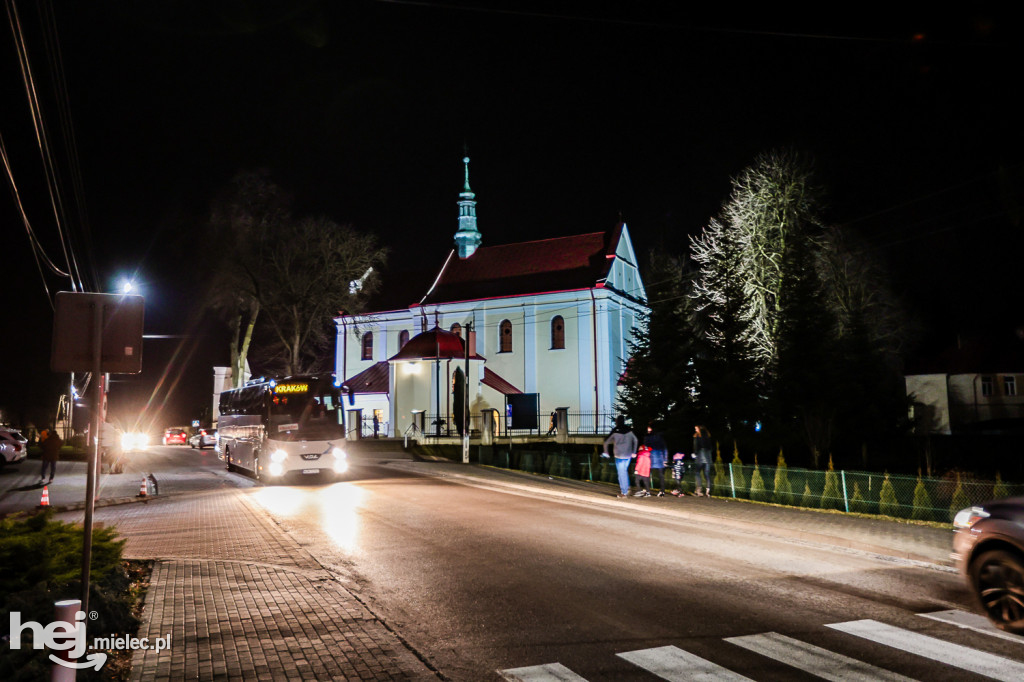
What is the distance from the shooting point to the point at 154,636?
6.18m

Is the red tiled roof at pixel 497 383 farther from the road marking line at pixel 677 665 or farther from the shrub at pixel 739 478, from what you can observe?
the road marking line at pixel 677 665

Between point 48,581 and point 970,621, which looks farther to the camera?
point 970,621

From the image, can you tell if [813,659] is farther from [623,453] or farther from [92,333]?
[623,453]

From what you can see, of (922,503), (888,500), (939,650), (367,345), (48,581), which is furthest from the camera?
(367,345)

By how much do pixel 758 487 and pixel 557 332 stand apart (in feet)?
110

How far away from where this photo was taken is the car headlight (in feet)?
22.6

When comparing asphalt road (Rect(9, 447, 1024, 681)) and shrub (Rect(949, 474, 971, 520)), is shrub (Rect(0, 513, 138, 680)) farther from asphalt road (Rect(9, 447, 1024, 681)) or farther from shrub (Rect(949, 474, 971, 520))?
shrub (Rect(949, 474, 971, 520))

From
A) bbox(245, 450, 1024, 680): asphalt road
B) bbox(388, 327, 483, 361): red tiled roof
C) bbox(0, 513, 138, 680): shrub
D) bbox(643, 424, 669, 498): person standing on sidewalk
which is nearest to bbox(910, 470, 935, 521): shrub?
bbox(245, 450, 1024, 680): asphalt road

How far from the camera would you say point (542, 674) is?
5.31 metres

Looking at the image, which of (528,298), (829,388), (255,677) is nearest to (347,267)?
(528,298)

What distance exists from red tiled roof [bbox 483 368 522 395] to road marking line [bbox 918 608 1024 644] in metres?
40.5

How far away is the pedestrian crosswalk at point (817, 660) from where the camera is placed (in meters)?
5.24

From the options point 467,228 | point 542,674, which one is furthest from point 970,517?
point 467,228

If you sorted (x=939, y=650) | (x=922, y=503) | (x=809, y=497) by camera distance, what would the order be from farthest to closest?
(x=809, y=497)
(x=922, y=503)
(x=939, y=650)
